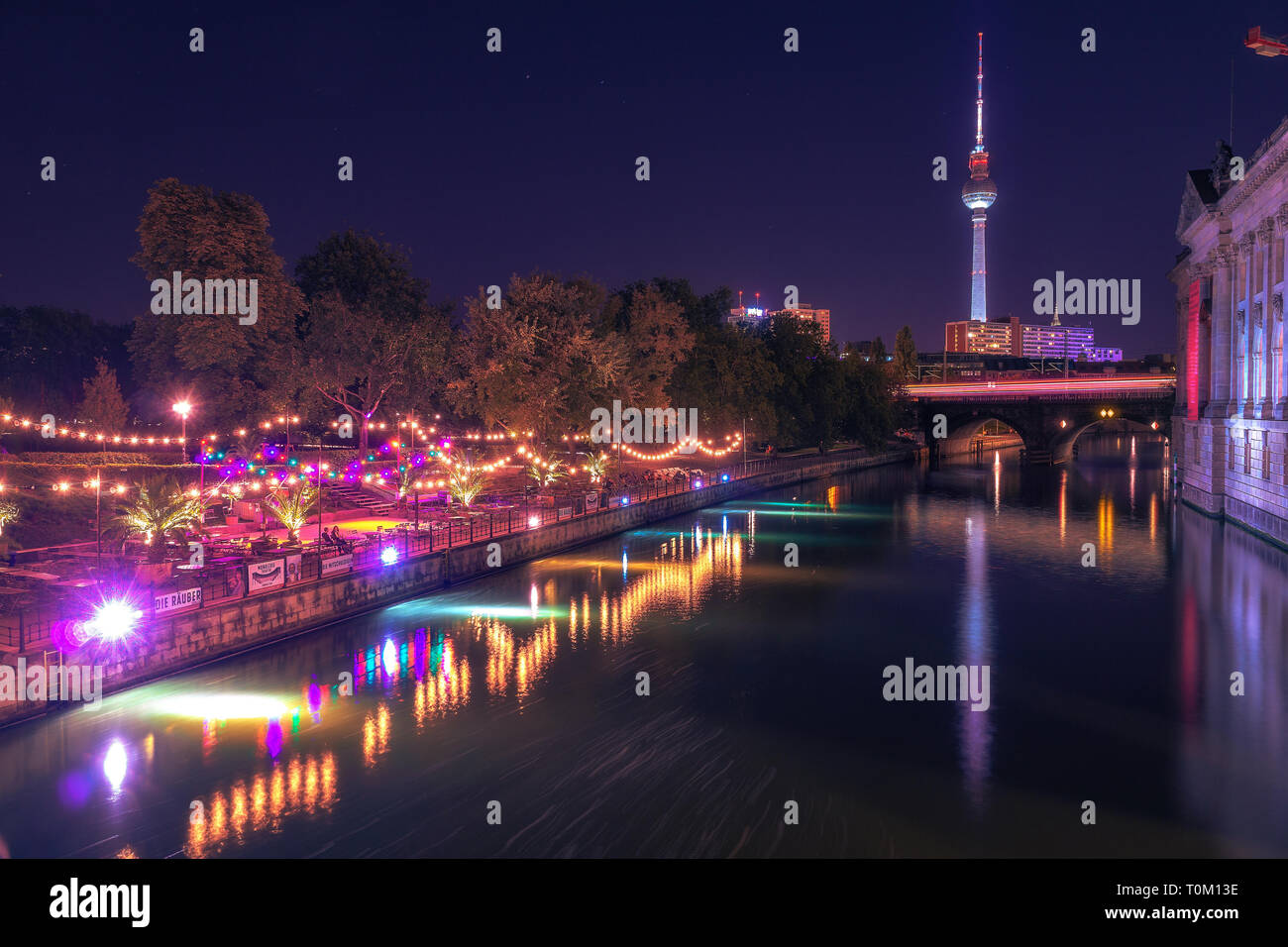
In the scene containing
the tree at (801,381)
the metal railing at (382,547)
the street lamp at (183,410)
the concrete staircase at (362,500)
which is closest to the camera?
the metal railing at (382,547)

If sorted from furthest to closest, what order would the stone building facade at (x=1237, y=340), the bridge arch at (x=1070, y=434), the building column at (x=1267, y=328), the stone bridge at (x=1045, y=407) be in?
the bridge arch at (x=1070, y=434), the stone bridge at (x=1045, y=407), the building column at (x=1267, y=328), the stone building facade at (x=1237, y=340)

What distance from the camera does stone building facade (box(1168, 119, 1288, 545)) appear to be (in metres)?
43.1

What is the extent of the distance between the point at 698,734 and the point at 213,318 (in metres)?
48.5

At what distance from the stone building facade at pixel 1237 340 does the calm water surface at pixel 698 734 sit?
12.1 metres

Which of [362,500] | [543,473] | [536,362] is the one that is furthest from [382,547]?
[536,362]

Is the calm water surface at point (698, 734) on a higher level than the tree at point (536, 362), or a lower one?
lower

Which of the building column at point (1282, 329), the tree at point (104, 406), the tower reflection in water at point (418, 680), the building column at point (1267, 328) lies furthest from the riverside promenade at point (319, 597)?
the building column at point (1267, 328)

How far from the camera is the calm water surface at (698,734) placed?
14.8 metres

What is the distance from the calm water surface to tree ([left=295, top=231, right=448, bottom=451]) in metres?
32.4

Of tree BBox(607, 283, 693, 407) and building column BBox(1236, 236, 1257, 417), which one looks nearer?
building column BBox(1236, 236, 1257, 417)

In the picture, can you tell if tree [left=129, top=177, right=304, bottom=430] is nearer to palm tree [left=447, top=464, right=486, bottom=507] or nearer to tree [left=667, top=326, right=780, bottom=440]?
A: palm tree [left=447, top=464, right=486, bottom=507]

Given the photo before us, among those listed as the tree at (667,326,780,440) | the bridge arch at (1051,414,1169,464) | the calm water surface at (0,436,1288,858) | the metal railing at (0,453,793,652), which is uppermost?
the tree at (667,326,780,440)

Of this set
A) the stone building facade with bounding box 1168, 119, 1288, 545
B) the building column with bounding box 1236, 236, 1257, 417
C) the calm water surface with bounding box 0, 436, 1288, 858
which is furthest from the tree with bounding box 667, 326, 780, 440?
the calm water surface with bounding box 0, 436, 1288, 858

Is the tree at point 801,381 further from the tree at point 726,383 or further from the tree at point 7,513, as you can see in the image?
A: the tree at point 7,513
